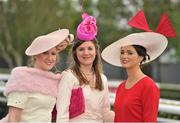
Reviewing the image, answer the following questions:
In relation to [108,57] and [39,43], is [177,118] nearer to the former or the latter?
[108,57]

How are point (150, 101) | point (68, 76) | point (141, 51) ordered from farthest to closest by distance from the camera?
point (68, 76) < point (141, 51) < point (150, 101)

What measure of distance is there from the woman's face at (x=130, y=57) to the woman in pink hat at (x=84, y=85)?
1.12ft

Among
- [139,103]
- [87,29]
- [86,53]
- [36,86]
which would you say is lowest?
[139,103]

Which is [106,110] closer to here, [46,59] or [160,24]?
[46,59]

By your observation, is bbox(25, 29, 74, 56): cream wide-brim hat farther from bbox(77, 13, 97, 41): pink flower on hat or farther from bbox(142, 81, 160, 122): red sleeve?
bbox(142, 81, 160, 122): red sleeve

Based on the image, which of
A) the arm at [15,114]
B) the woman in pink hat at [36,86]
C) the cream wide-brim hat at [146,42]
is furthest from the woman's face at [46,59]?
the cream wide-brim hat at [146,42]

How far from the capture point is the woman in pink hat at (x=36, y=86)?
346cm

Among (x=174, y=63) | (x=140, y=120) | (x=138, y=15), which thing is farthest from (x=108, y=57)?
(x=174, y=63)

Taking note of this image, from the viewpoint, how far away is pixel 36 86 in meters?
3.49

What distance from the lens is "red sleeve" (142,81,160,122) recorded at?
10.4ft

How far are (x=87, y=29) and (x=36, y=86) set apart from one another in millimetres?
631

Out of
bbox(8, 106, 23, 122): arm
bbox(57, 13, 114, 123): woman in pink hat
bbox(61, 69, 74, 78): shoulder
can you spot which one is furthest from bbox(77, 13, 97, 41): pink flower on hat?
bbox(8, 106, 23, 122): arm

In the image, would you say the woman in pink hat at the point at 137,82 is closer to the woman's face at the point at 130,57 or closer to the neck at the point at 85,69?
the woman's face at the point at 130,57

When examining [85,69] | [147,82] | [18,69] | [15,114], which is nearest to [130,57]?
[147,82]
